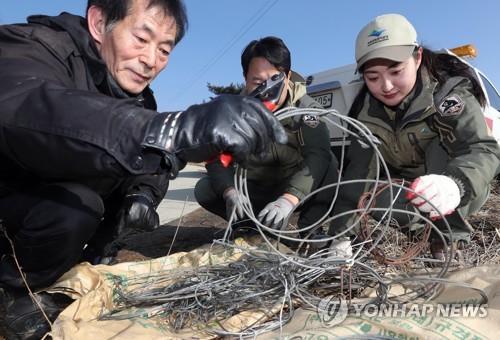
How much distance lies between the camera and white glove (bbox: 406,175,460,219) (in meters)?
1.29

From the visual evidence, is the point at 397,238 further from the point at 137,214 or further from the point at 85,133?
the point at 85,133

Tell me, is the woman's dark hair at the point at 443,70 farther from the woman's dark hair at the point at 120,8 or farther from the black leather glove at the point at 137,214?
the black leather glove at the point at 137,214

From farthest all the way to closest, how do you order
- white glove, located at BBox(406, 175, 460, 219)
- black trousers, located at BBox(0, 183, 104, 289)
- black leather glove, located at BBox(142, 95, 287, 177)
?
white glove, located at BBox(406, 175, 460, 219) < black trousers, located at BBox(0, 183, 104, 289) < black leather glove, located at BBox(142, 95, 287, 177)

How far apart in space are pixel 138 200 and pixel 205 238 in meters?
0.96

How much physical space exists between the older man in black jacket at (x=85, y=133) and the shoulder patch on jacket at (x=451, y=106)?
1.14 metres

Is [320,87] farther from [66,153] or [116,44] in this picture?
[66,153]

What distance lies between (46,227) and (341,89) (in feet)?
10.9

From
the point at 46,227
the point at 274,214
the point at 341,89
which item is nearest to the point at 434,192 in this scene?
the point at 274,214

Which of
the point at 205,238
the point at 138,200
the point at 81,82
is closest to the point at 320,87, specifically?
the point at 205,238

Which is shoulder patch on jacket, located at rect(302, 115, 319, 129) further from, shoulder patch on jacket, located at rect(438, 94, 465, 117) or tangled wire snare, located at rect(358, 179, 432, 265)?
shoulder patch on jacket, located at rect(438, 94, 465, 117)

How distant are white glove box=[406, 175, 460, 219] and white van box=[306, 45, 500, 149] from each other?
2288mm

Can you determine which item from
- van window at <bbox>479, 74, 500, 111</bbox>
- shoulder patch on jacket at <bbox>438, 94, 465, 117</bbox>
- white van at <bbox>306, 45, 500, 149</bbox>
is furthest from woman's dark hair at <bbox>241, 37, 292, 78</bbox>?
van window at <bbox>479, 74, 500, 111</bbox>

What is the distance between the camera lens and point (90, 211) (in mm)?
1236

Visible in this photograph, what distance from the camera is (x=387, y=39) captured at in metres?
1.62
